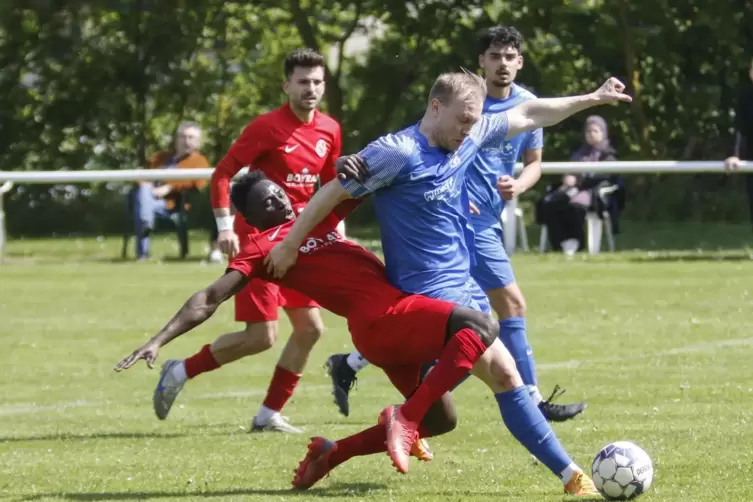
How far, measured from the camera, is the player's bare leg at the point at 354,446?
23.0 ft

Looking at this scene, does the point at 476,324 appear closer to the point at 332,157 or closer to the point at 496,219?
the point at 496,219

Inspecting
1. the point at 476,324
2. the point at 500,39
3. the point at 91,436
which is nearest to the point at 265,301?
the point at 91,436

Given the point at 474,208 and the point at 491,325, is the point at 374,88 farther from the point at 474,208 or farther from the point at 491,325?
the point at 491,325

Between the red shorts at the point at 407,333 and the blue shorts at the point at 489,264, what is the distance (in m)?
2.29

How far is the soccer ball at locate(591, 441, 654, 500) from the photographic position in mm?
6477

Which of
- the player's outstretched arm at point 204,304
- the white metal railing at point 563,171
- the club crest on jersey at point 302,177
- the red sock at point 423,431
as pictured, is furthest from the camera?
the white metal railing at point 563,171

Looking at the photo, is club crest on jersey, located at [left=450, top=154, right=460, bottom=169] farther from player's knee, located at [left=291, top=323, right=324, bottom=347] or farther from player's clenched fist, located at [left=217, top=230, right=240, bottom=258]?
player's knee, located at [left=291, top=323, right=324, bottom=347]

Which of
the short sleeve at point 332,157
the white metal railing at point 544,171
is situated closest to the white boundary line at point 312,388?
the short sleeve at point 332,157

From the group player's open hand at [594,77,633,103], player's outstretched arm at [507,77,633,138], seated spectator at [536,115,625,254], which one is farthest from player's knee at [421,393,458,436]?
seated spectator at [536,115,625,254]

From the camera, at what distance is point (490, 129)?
745cm

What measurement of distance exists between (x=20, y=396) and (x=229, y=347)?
212cm

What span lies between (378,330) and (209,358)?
270 cm

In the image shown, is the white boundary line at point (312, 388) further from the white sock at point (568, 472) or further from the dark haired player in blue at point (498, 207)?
the white sock at point (568, 472)

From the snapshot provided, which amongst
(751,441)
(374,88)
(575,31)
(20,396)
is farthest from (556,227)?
(751,441)
